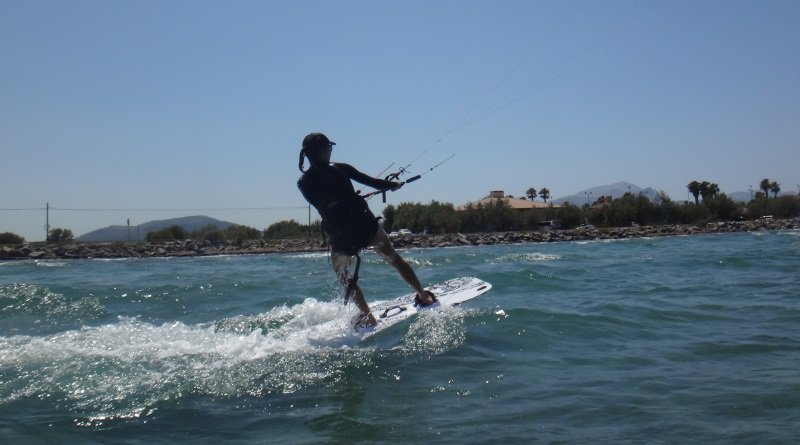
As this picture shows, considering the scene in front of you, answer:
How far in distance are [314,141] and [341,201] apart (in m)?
0.66

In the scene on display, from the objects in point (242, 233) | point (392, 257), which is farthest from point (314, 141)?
point (242, 233)

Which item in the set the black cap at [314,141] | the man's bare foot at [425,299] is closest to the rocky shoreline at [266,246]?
the man's bare foot at [425,299]

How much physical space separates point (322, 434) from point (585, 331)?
395 centimetres

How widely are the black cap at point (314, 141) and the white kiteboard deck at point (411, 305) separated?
188 centimetres

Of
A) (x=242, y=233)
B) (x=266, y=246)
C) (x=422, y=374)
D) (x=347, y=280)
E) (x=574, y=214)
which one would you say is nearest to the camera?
(x=422, y=374)

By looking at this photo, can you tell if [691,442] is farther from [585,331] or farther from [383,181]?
[383,181]

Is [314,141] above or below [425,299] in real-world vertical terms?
above

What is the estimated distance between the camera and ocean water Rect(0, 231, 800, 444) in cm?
435

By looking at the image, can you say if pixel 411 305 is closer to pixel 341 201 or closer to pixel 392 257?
pixel 392 257

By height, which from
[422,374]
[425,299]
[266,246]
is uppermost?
[266,246]

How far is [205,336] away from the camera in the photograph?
282 inches

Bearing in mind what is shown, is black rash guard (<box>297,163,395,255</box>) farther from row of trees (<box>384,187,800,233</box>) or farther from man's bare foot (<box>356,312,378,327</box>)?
row of trees (<box>384,187,800,233</box>)

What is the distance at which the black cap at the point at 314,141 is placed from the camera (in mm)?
7105

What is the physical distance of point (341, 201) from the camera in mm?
7230
